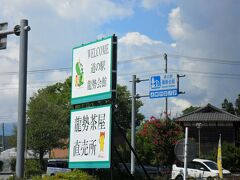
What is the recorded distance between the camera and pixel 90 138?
51.2 ft

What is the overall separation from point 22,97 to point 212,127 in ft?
166

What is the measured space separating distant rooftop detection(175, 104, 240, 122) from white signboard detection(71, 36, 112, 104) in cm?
4737

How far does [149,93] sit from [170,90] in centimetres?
155

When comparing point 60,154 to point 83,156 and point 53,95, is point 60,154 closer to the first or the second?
point 53,95

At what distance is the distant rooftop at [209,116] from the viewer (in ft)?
209

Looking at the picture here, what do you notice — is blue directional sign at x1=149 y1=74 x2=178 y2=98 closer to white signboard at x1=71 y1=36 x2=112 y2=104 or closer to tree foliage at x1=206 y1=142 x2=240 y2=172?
white signboard at x1=71 y1=36 x2=112 y2=104

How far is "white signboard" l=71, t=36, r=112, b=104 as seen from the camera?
1520 cm

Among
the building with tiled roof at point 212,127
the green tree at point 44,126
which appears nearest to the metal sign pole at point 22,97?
the green tree at point 44,126

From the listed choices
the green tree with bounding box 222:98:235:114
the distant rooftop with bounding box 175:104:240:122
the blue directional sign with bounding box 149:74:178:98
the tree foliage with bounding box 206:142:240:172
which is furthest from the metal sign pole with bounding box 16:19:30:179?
the green tree with bounding box 222:98:235:114

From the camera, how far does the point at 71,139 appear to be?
16.6 meters

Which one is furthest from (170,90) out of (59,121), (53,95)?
(53,95)

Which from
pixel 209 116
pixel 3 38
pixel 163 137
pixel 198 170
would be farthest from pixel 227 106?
pixel 3 38

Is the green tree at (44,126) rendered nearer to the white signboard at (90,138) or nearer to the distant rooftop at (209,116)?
the distant rooftop at (209,116)

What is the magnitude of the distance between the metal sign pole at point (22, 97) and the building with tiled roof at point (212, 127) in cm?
4755
